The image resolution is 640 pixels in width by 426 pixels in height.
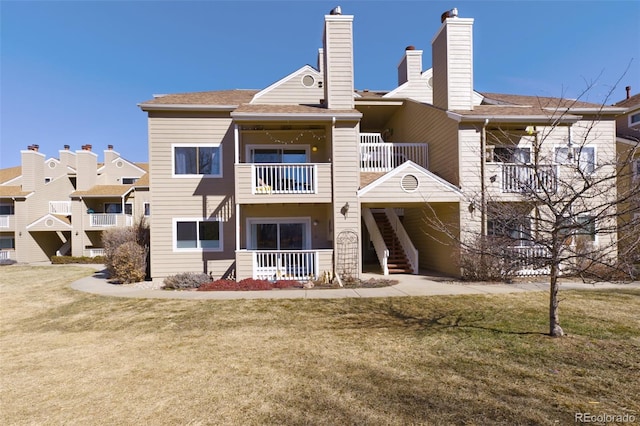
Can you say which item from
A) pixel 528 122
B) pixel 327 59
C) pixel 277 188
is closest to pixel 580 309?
pixel 528 122

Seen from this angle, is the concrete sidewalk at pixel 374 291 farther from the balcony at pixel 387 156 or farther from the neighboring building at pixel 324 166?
the balcony at pixel 387 156

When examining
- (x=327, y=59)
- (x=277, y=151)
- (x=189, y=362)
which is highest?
(x=327, y=59)

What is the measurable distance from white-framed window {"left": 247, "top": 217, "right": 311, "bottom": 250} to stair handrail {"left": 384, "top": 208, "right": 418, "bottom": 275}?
4.08 metres

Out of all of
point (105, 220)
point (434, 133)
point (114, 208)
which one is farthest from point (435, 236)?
point (114, 208)

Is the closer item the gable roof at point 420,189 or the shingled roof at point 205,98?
the gable roof at point 420,189

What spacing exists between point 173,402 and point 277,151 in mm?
10786

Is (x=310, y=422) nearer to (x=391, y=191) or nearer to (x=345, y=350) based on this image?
(x=345, y=350)

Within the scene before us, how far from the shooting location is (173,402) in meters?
3.75

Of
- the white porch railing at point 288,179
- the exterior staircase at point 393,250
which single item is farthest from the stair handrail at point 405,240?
the white porch railing at point 288,179

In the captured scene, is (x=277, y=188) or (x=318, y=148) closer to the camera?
(x=277, y=188)

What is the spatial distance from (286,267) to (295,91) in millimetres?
7950

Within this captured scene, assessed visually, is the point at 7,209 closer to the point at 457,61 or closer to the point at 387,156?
the point at 387,156

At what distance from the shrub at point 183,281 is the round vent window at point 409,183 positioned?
815cm

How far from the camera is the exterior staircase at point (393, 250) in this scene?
1262 centimetres
